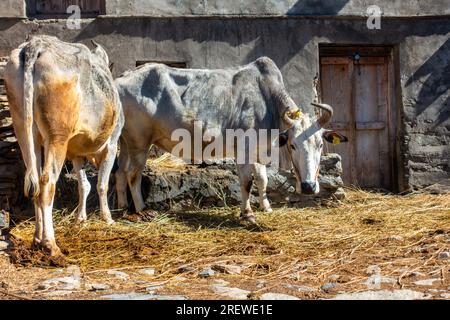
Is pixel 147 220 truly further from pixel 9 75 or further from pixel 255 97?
pixel 9 75

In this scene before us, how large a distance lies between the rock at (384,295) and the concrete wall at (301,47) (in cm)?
690

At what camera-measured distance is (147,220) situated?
349 inches

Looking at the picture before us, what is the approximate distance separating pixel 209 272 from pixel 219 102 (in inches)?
151

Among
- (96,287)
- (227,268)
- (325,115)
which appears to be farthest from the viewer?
(325,115)

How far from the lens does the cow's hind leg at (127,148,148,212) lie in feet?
30.2

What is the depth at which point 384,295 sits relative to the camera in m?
5.05

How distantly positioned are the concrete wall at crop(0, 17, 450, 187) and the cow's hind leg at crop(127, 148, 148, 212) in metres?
2.63

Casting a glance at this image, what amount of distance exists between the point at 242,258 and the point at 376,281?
1.48m

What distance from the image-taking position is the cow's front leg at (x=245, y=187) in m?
8.96

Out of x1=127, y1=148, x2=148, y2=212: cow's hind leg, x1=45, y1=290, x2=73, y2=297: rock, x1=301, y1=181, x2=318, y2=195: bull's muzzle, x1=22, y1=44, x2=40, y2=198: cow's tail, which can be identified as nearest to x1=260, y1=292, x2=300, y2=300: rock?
x1=45, y1=290, x2=73, y2=297: rock

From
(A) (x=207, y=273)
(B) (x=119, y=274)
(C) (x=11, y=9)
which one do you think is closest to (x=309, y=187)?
(A) (x=207, y=273)

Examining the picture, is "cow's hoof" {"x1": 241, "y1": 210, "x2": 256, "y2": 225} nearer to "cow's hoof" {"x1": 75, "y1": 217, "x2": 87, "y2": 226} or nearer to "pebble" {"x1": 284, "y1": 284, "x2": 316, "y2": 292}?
"cow's hoof" {"x1": 75, "y1": 217, "x2": 87, "y2": 226}

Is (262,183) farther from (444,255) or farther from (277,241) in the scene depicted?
(444,255)

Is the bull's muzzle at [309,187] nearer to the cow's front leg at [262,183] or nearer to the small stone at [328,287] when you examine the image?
the cow's front leg at [262,183]
